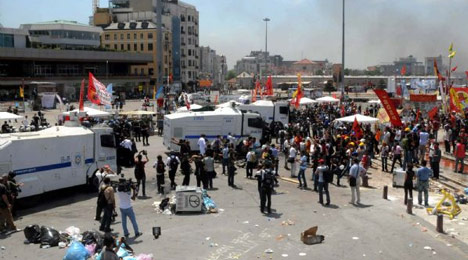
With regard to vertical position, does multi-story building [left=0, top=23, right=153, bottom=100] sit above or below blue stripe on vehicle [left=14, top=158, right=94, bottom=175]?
above

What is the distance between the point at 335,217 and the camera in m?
14.6

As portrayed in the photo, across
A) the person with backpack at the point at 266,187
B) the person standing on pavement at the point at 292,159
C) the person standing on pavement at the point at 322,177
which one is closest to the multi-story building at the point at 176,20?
the person standing on pavement at the point at 292,159

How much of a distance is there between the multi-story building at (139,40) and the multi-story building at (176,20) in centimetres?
284

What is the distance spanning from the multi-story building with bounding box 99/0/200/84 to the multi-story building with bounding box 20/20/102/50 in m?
22.1

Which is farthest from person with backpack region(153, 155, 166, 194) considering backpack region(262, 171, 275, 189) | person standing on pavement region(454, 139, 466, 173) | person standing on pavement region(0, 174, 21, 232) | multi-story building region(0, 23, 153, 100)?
multi-story building region(0, 23, 153, 100)

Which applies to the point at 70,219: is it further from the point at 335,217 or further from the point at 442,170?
the point at 442,170

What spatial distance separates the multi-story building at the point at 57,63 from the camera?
71.6 meters

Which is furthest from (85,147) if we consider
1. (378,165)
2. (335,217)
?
(378,165)

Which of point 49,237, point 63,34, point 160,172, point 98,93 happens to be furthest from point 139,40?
point 49,237

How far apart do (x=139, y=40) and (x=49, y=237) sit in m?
96.9

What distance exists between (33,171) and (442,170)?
56.9 feet

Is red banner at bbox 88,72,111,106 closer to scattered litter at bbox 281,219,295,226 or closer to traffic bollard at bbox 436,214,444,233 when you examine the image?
scattered litter at bbox 281,219,295,226

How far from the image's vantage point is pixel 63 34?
87125mm

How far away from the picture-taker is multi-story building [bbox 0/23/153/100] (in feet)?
235
